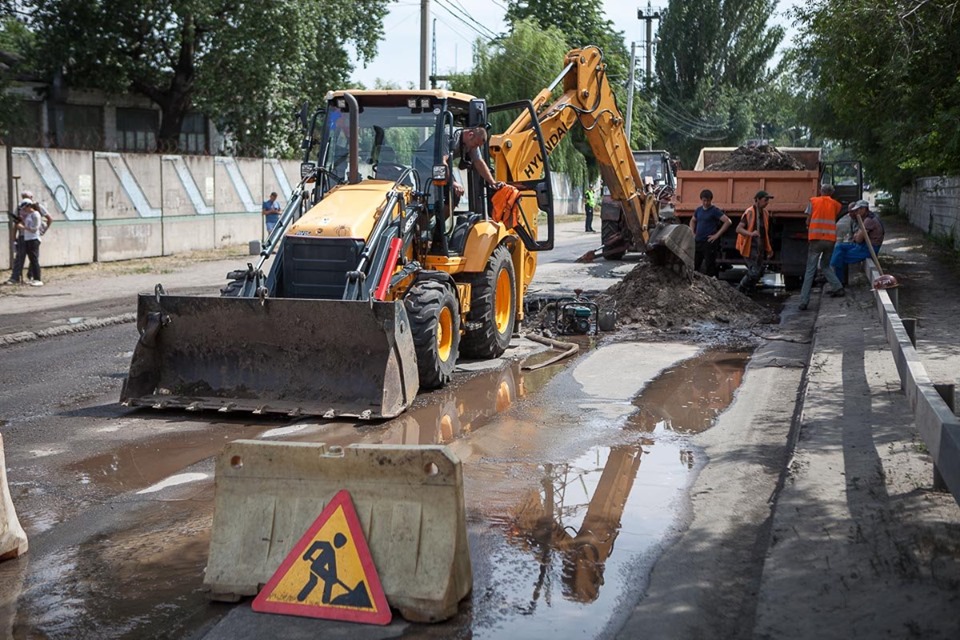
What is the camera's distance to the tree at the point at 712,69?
224ft

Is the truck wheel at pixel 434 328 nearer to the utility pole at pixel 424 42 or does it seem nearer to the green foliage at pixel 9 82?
the utility pole at pixel 424 42

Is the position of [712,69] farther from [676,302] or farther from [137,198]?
[676,302]

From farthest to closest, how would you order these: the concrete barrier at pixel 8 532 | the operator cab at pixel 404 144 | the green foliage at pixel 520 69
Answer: the green foliage at pixel 520 69, the operator cab at pixel 404 144, the concrete barrier at pixel 8 532

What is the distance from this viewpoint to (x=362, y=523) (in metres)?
5.18

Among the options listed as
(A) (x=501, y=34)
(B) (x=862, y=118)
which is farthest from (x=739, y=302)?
(A) (x=501, y=34)

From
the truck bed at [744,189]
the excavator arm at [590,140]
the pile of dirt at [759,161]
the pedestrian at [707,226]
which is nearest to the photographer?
the excavator arm at [590,140]

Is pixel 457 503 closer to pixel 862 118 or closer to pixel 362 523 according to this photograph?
pixel 362 523

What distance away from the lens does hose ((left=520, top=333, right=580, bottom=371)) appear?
12.0 meters

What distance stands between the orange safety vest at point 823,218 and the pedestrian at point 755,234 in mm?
1782

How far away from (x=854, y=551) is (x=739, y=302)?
11041mm

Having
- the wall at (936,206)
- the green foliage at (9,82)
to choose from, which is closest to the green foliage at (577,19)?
the wall at (936,206)

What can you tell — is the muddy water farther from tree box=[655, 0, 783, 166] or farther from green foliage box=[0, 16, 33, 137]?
tree box=[655, 0, 783, 166]

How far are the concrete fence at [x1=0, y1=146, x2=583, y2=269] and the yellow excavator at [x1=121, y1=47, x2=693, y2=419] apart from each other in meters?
12.1

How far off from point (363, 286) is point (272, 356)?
40.3 inches
